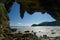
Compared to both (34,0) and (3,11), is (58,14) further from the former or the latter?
(3,11)

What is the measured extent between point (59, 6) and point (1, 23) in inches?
664

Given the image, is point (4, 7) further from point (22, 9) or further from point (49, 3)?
point (49, 3)

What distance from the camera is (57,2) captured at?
1020 centimetres

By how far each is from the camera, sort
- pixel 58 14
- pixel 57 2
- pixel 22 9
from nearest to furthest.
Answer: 1. pixel 57 2
2. pixel 58 14
3. pixel 22 9

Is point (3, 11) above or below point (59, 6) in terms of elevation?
above

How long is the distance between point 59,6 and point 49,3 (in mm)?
715

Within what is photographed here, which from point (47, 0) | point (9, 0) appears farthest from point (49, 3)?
point (9, 0)

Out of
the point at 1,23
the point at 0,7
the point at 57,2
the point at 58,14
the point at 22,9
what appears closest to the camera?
the point at 57,2

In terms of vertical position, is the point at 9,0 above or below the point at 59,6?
above

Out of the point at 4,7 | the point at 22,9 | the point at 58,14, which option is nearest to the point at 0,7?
the point at 4,7

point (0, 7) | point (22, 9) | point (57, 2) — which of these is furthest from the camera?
point (0, 7)

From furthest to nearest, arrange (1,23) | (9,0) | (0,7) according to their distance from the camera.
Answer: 1. (1,23)
2. (0,7)
3. (9,0)

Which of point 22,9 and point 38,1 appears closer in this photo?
point 38,1

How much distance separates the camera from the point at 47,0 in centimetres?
1020
